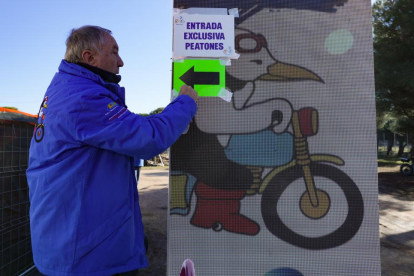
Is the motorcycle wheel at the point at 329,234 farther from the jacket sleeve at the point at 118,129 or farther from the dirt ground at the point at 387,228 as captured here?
the dirt ground at the point at 387,228

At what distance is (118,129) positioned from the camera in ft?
4.66

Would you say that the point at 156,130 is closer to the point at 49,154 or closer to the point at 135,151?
the point at 135,151

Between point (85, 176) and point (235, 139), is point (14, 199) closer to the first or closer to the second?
point (85, 176)

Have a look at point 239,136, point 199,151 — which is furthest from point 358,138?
point 199,151

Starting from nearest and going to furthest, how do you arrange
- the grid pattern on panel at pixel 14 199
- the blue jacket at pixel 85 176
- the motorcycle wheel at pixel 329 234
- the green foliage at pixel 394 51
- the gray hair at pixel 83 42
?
the blue jacket at pixel 85 176 < the gray hair at pixel 83 42 < the motorcycle wheel at pixel 329 234 < the grid pattern on panel at pixel 14 199 < the green foliage at pixel 394 51

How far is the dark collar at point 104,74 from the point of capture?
1.60m

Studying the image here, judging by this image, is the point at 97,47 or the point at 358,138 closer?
the point at 97,47

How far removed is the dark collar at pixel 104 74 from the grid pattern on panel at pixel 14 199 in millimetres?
1748

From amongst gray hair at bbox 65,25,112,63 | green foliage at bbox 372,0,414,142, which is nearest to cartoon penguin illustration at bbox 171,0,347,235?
gray hair at bbox 65,25,112,63

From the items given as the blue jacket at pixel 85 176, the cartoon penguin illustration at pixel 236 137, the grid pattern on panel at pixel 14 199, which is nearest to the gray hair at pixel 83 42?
the blue jacket at pixel 85 176

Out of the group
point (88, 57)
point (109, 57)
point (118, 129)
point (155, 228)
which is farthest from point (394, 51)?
point (118, 129)

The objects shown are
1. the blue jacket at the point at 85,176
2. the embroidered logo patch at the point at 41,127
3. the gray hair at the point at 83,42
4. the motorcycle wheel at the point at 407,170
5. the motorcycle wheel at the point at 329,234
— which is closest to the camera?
the blue jacket at the point at 85,176

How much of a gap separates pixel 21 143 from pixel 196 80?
2.07 meters

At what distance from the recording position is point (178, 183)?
217 centimetres
